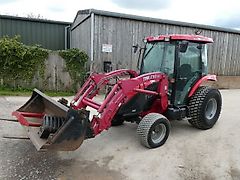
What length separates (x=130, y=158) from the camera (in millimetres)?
4359

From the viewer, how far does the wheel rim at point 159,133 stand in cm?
478

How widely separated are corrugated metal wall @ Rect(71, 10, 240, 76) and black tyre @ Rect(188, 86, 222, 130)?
509 centimetres

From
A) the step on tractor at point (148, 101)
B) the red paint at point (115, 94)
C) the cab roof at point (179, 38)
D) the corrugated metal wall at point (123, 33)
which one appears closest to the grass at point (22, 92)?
the corrugated metal wall at point (123, 33)

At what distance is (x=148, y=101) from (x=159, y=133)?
0.66 meters

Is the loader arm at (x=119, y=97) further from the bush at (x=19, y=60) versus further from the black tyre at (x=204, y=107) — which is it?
the bush at (x=19, y=60)

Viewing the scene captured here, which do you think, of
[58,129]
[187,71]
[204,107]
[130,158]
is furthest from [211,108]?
[58,129]

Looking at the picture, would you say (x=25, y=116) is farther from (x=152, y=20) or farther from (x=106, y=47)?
(x=152, y=20)

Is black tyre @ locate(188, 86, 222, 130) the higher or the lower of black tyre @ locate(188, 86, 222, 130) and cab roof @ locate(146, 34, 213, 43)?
the lower

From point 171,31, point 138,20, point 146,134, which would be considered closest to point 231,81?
point 171,31

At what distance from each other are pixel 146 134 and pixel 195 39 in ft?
7.24

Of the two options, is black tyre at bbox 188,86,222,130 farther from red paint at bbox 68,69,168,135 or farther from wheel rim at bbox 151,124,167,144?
wheel rim at bbox 151,124,167,144

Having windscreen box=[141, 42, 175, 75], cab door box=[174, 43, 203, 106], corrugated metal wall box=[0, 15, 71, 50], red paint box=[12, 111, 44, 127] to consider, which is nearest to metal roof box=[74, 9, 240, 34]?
corrugated metal wall box=[0, 15, 71, 50]

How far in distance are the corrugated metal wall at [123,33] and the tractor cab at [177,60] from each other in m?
4.46

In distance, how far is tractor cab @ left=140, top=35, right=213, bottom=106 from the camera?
203 inches
